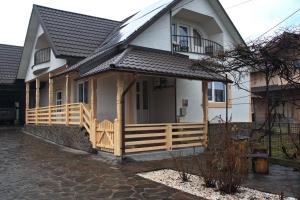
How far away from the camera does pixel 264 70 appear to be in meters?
10.2

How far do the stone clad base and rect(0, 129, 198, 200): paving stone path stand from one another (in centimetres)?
88

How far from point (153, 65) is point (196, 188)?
5783mm

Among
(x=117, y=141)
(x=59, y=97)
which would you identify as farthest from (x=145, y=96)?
(x=59, y=97)

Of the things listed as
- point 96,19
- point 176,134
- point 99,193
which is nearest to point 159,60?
point 176,134

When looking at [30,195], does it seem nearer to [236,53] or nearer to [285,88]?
[236,53]

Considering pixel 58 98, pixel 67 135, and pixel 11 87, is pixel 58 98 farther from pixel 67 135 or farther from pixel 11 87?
pixel 11 87

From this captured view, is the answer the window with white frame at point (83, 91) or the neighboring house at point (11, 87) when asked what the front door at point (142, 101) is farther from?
the neighboring house at point (11, 87)

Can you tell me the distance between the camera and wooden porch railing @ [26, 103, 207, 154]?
1189 centimetres

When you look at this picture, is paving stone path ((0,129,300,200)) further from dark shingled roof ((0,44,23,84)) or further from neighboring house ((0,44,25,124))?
neighboring house ((0,44,25,124))

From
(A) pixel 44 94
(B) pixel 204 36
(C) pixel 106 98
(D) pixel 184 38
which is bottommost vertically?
(C) pixel 106 98

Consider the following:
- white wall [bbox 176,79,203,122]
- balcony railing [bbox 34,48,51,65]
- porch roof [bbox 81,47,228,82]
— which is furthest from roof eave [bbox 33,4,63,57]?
white wall [bbox 176,79,203,122]

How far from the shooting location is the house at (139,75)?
479 inches

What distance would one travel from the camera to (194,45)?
1791 cm

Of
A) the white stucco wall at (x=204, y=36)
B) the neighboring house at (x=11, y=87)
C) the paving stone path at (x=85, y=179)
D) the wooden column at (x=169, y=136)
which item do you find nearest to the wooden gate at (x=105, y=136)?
the paving stone path at (x=85, y=179)
